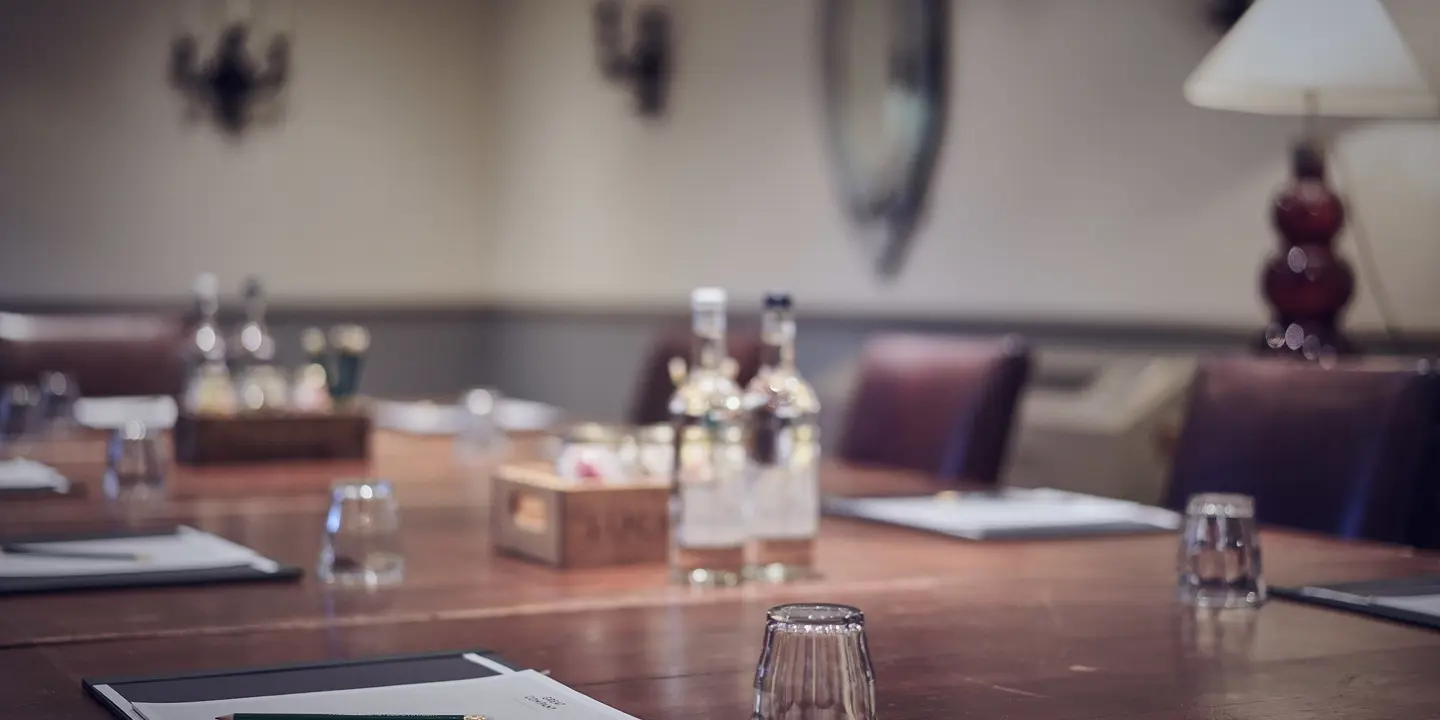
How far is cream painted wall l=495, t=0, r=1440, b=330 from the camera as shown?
12.6 ft

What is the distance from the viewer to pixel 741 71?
5715mm

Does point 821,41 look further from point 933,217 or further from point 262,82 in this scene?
point 262,82

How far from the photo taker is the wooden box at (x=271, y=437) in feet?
8.95

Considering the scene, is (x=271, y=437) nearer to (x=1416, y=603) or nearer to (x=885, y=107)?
(x=1416, y=603)

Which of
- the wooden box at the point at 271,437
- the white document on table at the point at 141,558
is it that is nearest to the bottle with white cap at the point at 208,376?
the wooden box at the point at 271,437

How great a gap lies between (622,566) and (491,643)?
0.45 meters

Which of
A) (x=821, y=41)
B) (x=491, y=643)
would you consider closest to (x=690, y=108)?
(x=821, y=41)

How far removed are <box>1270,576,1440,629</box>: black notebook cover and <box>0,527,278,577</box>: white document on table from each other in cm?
93

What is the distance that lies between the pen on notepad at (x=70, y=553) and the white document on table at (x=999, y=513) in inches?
33.9

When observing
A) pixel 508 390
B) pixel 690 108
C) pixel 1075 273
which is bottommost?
pixel 508 390

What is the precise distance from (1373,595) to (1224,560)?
139 mm

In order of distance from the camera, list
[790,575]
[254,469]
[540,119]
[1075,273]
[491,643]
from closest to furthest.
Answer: [491,643]
[790,575]
[254,469]
[1075,273]
[540,119]

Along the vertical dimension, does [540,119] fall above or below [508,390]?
above

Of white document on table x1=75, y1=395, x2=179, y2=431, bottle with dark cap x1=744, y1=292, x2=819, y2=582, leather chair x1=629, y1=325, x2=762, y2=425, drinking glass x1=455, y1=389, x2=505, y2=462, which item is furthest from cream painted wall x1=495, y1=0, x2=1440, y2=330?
bottle with dark cap x1=744, y1=292, x2=819, y2=582
